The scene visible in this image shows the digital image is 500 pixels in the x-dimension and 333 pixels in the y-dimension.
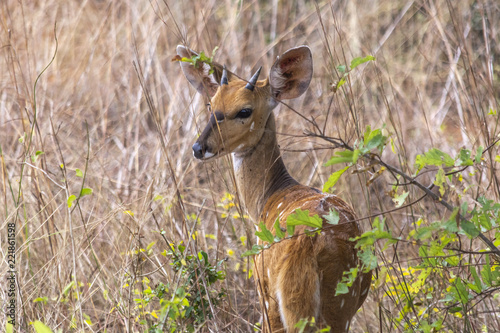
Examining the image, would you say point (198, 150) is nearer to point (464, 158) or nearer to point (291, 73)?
point (291, 73)

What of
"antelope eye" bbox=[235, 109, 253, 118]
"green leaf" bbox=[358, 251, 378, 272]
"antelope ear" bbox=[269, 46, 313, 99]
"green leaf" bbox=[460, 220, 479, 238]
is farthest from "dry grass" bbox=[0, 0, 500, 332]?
"green leaf" bbox=[460, 220, 479, 238]

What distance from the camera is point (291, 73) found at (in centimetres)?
341

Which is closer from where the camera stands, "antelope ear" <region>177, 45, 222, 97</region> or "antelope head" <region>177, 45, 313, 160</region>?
"antelope head" <region>177, 45, 313, 160</region>

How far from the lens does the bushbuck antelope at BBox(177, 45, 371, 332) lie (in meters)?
2.44

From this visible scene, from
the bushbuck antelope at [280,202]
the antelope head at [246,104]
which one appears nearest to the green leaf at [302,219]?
the bushbuck antelope at [280,202]

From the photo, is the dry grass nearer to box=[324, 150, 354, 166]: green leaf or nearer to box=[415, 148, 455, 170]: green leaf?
box=[415, 148, 455, 170]: green leaf

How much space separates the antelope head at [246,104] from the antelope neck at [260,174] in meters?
0.05

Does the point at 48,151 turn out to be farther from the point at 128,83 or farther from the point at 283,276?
the point at 283,276

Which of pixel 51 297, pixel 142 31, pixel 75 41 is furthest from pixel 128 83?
pixel 51 297

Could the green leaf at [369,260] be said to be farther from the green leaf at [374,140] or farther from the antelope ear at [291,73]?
the antelope ear at [291,73]

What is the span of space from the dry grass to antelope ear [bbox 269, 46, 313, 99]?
17cm

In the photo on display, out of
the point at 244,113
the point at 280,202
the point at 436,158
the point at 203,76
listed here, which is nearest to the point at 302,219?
the point at 436,158

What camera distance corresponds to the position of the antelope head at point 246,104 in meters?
3.05

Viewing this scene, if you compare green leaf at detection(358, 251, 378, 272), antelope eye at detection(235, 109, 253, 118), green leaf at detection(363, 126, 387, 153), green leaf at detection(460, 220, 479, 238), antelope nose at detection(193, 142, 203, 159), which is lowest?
green leaf at detection(358, 251, 378, 272)
